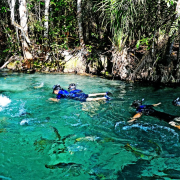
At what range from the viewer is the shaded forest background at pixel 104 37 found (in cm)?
855

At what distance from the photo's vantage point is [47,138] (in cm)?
409

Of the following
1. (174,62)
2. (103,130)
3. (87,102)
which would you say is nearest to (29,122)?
(103,130)

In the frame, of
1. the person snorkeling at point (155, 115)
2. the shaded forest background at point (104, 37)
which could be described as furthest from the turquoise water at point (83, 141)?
the shaded forest background at point (104, 37)

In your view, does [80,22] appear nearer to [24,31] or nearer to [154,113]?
[24,31]

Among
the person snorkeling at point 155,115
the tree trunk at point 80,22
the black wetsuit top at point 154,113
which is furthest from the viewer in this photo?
the tree trunk at point 80,22

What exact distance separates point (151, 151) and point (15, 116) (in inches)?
150

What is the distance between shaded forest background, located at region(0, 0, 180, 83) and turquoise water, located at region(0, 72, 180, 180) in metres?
3.26

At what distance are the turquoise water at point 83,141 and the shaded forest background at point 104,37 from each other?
3.26 metres

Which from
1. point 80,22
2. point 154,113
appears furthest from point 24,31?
point 154,113

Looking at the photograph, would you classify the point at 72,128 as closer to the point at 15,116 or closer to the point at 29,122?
the point at 29,122

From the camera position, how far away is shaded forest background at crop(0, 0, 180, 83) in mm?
8555

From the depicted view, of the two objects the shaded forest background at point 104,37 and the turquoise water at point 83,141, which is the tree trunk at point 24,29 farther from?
the turquoise water at point 83,141

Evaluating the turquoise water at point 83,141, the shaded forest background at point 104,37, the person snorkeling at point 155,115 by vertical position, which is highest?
the shaded forest background at point 104,37

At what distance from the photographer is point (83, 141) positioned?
393 centimetres
